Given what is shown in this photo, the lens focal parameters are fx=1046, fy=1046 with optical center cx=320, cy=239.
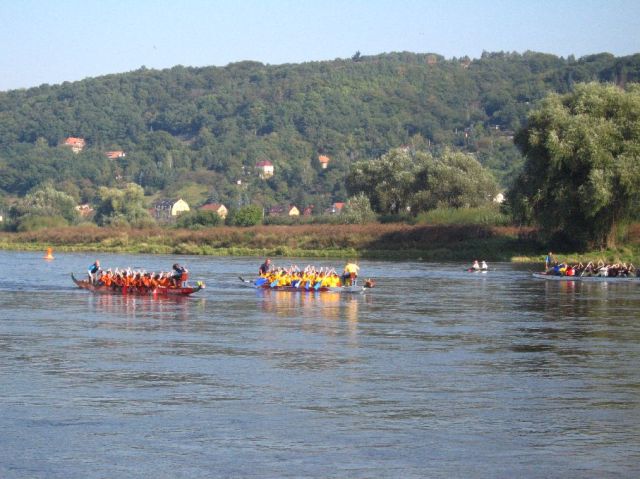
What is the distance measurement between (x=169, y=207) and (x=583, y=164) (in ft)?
379

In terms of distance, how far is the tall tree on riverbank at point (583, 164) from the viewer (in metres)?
56.4

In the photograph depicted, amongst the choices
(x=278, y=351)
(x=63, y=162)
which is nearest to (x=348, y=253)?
(x=278, y=351)

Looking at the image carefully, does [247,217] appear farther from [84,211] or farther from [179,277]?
[84,211]

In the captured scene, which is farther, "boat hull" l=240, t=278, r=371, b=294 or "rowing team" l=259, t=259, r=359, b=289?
"rowing team" l=259, t=259, r=359, b=289

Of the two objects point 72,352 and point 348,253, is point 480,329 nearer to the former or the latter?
point 72,352

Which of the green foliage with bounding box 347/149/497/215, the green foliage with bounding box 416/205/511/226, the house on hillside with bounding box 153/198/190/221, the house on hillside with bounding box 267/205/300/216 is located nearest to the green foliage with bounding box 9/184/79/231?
the green foliage with bounding box 347/149/497/215

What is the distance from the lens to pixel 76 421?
16047 mm

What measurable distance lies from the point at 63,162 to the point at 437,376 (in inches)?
7334

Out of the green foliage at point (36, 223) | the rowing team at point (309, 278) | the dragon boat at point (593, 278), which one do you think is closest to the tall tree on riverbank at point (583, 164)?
the dragon boat at point (593, 278)

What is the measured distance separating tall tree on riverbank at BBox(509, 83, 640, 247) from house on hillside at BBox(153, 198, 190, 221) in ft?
333

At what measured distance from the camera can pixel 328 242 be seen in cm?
7681

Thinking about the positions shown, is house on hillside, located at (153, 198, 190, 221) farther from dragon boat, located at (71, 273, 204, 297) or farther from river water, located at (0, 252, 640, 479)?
river water, located at (0, 252, 640, 479)

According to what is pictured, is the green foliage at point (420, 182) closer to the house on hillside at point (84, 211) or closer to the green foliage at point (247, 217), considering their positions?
the green foliage at point (247, 217)

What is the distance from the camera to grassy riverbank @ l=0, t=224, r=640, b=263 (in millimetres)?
66562
